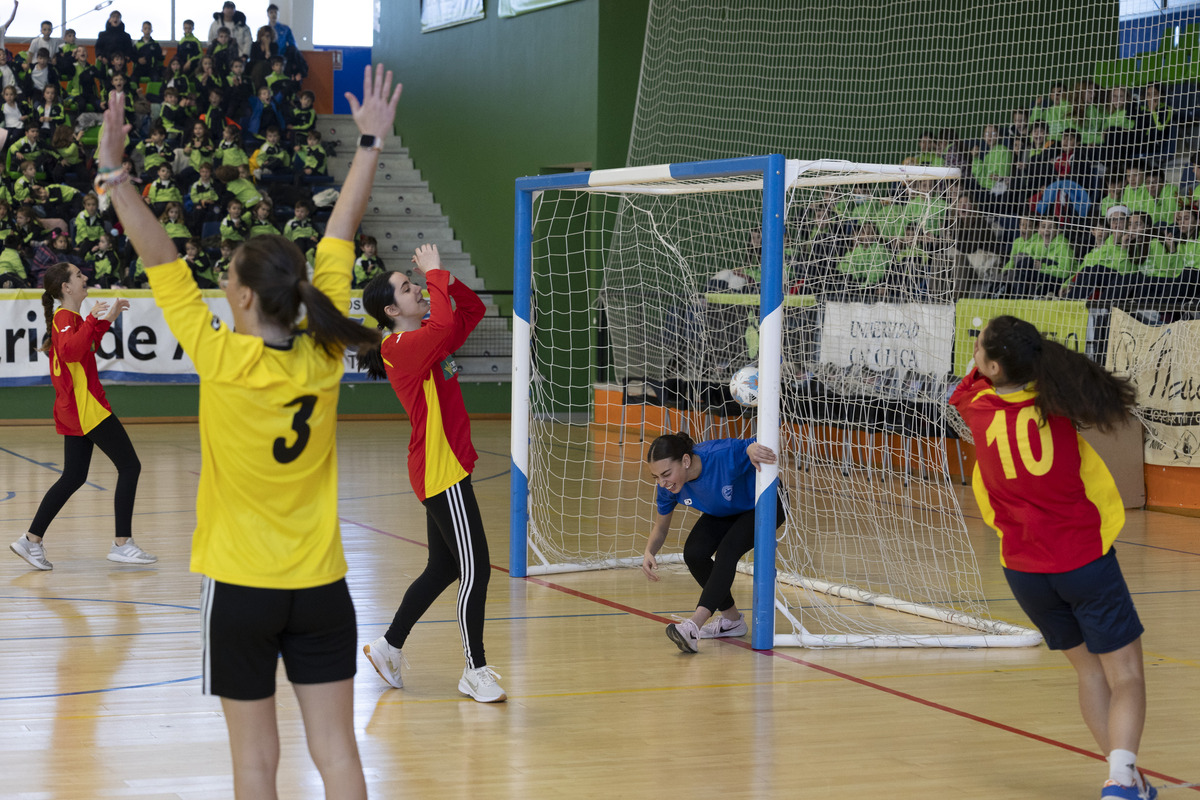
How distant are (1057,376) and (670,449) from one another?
2.06 metres

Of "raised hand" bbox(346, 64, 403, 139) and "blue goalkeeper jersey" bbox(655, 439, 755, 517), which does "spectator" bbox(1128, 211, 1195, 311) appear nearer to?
"blue goalkeeper jersey" bbox(655, 439, 755, 517)

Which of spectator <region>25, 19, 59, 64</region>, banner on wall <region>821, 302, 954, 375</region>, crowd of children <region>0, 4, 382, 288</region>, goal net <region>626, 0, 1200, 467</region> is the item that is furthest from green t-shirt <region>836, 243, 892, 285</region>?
spectator <region>25, 19, 59, 64</region>

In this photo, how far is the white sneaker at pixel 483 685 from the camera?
177 inches

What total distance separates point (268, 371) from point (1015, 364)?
6.93ft

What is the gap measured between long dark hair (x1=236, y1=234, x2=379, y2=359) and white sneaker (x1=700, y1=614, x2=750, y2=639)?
11.3 ft

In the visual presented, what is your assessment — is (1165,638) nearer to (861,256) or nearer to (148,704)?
(861,256)

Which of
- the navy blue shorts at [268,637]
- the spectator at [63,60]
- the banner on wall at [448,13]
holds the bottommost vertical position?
the navy blue shorts at [268,637]

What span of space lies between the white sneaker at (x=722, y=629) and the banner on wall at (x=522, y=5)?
39.6ft

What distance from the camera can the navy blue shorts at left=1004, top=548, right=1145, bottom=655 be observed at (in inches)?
136

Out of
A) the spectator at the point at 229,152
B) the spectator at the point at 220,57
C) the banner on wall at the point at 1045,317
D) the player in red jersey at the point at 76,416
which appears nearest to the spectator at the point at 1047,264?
the banner on wall at the point at 1045,317

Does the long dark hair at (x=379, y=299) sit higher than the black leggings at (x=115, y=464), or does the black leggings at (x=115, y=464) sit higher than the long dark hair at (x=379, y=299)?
the long dark hair at (x=379, y=299)

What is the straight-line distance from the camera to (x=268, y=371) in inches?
98.4

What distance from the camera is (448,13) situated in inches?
743

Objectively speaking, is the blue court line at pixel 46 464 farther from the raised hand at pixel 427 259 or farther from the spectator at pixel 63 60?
the spectator at pixel 63 60
